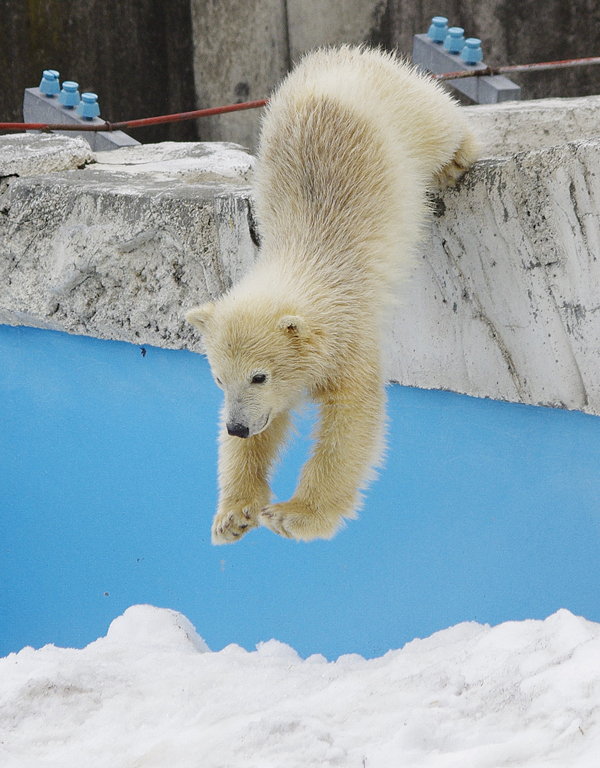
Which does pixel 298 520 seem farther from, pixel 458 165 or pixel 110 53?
pixel 110 53

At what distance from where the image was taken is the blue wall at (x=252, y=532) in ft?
5.17

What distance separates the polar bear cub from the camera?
1.15m

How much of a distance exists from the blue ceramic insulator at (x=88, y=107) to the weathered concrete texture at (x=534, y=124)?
4.81ft

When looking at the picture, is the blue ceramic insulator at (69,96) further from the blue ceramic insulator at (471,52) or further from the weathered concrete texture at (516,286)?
the weathered concrete texture at (516,286)

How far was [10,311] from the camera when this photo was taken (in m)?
2.01

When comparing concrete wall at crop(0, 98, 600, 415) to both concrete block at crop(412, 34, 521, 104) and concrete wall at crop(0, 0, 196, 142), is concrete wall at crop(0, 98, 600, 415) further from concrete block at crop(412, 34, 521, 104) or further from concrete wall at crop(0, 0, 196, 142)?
concrete wall at crop(0, 0, 196, 142)

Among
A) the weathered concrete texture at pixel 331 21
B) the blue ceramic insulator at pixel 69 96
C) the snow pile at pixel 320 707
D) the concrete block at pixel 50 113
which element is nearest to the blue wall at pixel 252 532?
the snow pile at pixel 320 707

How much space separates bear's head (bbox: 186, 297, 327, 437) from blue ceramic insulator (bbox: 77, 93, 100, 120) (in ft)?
7.14

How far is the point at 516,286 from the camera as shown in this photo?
1438 millimetres

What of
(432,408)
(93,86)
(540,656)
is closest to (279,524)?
(540,656)

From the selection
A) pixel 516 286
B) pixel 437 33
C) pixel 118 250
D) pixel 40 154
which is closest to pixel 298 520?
pixel 516 286

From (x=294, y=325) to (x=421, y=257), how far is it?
49cm

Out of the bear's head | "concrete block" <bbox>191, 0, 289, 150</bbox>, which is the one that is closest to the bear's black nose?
the bear's head

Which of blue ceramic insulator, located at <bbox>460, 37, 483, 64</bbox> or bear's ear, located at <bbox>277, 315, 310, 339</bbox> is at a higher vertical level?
blue ceramic insulator, located at <bbox>460, 37, 483, 64</bbox>
